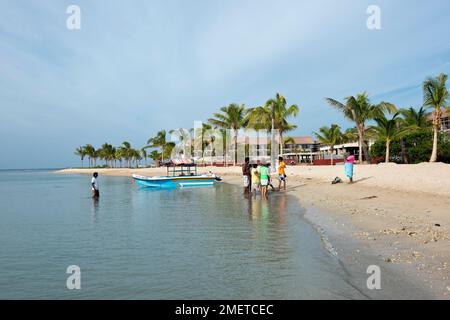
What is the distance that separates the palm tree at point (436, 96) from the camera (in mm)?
29281

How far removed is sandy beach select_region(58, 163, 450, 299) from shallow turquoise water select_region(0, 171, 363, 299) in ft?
2.62

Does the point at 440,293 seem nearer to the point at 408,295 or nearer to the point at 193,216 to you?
the point at 408,295

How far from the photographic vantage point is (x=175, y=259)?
754 cm

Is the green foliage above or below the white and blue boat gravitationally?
above

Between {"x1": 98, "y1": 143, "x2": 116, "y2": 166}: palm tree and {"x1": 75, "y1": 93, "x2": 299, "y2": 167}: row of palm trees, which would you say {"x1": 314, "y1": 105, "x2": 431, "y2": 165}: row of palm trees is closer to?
{"x1": 75, "y1": 93, "x2": 299, "y2": 167}: row of palm trees

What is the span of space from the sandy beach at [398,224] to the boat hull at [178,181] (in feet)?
46.1

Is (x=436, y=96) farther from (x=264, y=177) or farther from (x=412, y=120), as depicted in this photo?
(x=264, y=177)

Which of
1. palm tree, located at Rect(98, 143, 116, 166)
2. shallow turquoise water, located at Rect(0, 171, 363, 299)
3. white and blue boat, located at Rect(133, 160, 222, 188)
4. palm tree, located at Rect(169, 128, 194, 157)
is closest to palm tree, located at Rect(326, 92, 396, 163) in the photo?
white and blue boat, located at Rect(133, 160, 222, 188)

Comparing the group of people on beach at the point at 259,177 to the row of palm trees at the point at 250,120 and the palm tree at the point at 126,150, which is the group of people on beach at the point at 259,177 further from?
the palm tree at the point at 126,150

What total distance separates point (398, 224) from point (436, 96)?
2527cm

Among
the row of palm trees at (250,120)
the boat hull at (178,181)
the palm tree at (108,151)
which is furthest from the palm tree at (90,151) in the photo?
the boat hull at (178,181)

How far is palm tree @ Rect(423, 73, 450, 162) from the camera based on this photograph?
29281 millimetres
